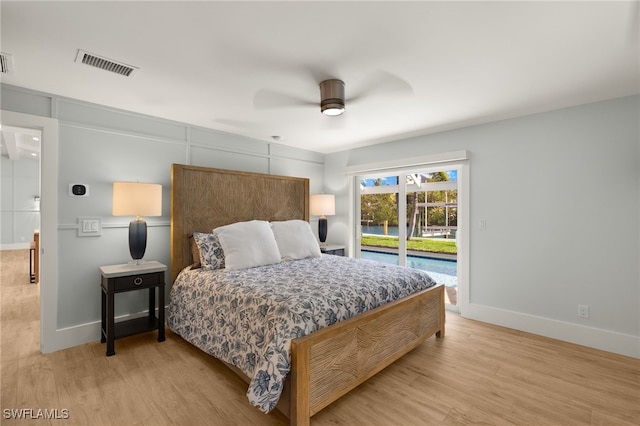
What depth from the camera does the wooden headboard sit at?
3324mm

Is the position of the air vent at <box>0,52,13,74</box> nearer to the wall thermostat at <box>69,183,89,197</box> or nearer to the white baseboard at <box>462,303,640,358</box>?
the wall thermostat at <box>69,183,89,197</box>

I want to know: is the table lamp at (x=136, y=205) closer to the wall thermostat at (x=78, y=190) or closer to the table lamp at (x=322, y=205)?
the wall thermostat at (x=78, y=190)

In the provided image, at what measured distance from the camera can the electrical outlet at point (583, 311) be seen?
2920 millimetres

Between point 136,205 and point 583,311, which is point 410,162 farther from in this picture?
point 136,205

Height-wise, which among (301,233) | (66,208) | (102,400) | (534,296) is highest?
(66,208)

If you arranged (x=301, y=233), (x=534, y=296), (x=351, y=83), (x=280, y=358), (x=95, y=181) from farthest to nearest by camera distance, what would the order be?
(x=301, y=233) → (x=534, y=296) → (x=95, y=181) → (x=351, y=83) → (x=280, y=358)

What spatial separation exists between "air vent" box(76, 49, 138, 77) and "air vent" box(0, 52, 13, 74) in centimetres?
46

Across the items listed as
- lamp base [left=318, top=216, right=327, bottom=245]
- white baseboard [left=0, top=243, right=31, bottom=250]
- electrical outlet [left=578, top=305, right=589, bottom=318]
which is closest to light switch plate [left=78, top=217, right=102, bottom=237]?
lamp base [left=318, top=216, right=327, bottom=245]

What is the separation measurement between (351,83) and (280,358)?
2.12m

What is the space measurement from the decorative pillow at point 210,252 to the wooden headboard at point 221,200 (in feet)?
1.13

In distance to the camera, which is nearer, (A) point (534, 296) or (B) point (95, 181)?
(B) point (95, 181)

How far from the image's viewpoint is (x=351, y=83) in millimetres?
2480

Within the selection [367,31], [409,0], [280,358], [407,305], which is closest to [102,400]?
[280,358]

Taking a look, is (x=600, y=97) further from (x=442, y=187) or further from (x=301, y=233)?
(x=301, y=233)
